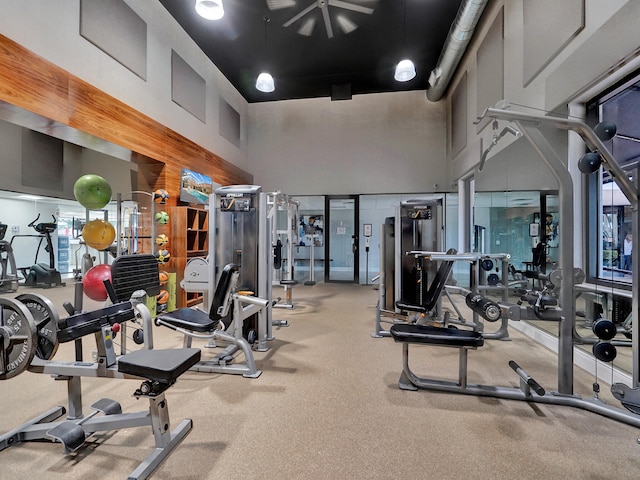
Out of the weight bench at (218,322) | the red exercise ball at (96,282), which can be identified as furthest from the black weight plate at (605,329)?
the red exercise ball at (96,282)

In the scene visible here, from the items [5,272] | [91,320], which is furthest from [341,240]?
[5,272]

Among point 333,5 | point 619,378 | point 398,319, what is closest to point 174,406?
point 398,319

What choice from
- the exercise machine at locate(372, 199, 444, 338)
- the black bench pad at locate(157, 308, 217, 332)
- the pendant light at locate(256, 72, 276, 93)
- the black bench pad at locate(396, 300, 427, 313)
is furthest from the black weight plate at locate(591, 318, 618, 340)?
the pendant light at locate(256, 72, 276, 93)

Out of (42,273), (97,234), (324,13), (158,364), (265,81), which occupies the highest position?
(324,13)

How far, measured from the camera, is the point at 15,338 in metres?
1.52

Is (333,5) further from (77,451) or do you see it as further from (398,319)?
(77,451)

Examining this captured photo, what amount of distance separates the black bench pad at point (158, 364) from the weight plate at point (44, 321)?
0.45 m

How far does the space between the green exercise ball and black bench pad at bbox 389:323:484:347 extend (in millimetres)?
3987

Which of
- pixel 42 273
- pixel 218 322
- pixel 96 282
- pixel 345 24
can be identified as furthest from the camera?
pixel 42 273

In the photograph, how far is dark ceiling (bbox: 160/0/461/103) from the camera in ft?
14.7

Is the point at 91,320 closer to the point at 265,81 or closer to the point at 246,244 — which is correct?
the point at 246,244

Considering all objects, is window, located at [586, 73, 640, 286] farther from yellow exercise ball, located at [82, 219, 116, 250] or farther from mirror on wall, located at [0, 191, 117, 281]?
mirror on wall, located at [0, 191, 117, 281]

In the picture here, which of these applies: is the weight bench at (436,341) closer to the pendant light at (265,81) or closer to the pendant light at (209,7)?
the pendant light at (209,7)

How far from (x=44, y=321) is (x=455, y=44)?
20.9ft
